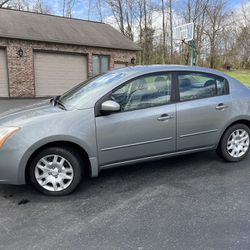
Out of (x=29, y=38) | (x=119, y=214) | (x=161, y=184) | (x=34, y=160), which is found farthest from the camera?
(x=29, y=38)

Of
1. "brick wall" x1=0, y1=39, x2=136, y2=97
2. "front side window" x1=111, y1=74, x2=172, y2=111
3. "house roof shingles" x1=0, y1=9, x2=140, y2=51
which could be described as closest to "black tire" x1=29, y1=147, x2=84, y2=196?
"front side window" x1=111, y1=74, x2=172, y2=111

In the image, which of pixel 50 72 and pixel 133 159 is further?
pixel 50 72

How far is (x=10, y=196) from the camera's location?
10.8 ft

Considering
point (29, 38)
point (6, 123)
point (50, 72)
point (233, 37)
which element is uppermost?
point (233, 37)

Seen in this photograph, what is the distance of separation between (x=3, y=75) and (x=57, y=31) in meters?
4.31

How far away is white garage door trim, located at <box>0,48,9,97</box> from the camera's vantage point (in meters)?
13.4

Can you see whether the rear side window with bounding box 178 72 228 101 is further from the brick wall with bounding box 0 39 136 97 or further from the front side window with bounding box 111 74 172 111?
the brick wall with bounding box 0 39 136 97

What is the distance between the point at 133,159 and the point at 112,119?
0.66 m

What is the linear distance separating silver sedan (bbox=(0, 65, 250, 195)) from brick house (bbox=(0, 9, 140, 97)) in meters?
11.2

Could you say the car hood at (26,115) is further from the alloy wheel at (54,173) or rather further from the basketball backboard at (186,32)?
the basketball backboard at (186,32)

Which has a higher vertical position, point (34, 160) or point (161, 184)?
point (34, 160)

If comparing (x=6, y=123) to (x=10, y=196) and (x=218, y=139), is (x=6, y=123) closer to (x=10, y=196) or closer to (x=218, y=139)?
(x=10, y=196)

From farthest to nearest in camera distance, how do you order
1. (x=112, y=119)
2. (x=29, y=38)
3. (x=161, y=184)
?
(x=29, y=38) → (x=161, y=184) → (x=112, y=119)

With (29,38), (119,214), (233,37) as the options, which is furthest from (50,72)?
(233,37)
